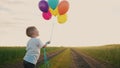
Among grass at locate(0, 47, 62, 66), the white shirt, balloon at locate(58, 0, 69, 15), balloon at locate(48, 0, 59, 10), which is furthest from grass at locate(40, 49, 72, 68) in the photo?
the white shirt

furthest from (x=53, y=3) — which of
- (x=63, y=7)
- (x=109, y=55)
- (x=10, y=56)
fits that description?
(x=109, y=55)

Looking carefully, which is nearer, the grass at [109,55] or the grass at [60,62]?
the grass at [60,62]

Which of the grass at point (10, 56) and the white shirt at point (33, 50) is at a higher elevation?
the grass at point (10, 56)

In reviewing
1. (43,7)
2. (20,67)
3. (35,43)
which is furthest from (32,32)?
(20,67)

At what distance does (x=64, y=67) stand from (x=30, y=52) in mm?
8759

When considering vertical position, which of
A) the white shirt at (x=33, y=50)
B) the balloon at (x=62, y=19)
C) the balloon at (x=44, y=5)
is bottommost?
the white shirt at (x=33, y=50)

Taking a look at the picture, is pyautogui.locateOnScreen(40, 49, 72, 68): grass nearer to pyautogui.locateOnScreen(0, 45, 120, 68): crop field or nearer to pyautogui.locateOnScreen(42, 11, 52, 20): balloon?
pyautogui.locateOnScreen(0, 45, 120, 68): crop field

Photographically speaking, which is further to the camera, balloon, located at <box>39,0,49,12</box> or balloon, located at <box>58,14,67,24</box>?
balloon, located at <box>58,14,67,24</box>

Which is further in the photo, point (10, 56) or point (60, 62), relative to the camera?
point (10, 56)

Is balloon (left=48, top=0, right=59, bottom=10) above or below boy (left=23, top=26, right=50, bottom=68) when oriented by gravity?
above

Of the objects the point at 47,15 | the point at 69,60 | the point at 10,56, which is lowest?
the point at 69,60

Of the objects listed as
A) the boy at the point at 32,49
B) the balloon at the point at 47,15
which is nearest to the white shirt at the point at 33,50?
the boy at the point at 32,49

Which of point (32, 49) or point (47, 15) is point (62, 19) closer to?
point (47, 15)

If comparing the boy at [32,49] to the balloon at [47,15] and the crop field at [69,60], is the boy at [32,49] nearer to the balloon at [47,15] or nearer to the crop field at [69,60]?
the balloon at [47,15]
